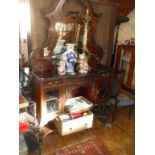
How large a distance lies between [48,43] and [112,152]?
5.25 feet

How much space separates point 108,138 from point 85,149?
15.8 inches

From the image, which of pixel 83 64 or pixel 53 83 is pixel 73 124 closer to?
pixel 53 83

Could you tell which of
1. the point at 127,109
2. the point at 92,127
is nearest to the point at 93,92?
the point at 92,127

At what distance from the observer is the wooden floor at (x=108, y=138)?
224 centimetres

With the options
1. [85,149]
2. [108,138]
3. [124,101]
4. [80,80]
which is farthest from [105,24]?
[85,149]

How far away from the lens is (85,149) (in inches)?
87.5

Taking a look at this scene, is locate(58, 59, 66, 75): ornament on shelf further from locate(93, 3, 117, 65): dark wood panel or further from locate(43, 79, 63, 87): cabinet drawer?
locate(93, 3, 117, 65): dark wood panel

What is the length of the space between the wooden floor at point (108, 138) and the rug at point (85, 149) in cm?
7

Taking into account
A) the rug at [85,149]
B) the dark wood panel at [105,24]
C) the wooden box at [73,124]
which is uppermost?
the dark wood panel at [105,24]

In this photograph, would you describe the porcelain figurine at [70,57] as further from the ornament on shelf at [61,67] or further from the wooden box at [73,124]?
the wooden box at [73,124]

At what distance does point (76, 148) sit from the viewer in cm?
222

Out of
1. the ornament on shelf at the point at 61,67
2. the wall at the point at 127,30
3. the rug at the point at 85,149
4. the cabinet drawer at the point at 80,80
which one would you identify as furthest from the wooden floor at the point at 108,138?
the wall at the point at 127,30

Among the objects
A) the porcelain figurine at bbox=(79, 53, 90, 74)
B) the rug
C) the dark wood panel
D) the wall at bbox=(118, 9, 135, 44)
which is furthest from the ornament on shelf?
the wall at bbox=(118, 9, 135, 44)
